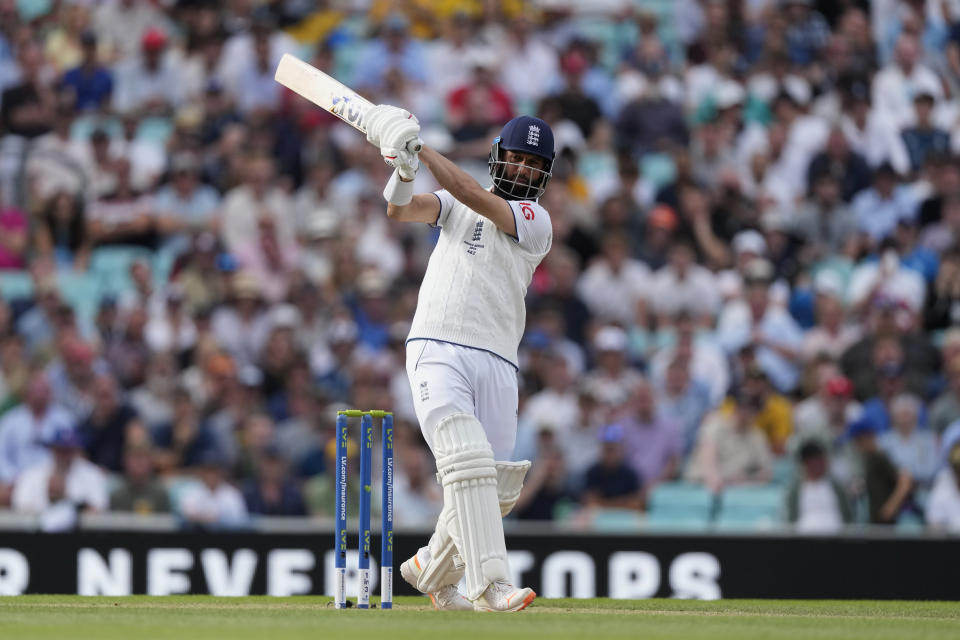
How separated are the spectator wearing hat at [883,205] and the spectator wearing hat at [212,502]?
20.1 ft

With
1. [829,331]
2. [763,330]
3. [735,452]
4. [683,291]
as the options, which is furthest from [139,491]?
[829,331]

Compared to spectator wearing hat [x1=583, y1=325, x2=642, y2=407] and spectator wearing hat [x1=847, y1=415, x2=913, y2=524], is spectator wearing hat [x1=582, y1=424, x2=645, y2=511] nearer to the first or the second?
spectator wearing hat [x1=583, y1=325, x2=642, y2=407]

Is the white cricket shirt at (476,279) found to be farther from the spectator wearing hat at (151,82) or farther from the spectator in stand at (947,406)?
the spectator wearing hat at (151,82)

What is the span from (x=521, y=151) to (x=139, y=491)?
5.21m

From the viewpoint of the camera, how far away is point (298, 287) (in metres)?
13.4

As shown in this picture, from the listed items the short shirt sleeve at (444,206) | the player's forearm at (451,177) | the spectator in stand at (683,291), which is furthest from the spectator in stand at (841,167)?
the player's forearm at (451,177)

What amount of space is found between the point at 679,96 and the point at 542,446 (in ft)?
16.3

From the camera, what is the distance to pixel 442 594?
7.62 metres

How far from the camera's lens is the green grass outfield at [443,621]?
5.96 metres

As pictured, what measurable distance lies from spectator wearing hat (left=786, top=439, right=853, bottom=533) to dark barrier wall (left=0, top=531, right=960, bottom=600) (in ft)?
3.29

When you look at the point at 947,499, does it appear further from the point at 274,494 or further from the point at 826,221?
the point at 274,494

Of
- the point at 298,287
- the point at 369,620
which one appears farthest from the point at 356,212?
the point at 369,620

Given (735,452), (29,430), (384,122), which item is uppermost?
(384,122)

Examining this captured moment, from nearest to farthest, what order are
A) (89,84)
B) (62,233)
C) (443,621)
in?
(443,621), (62,233), (89,84)
